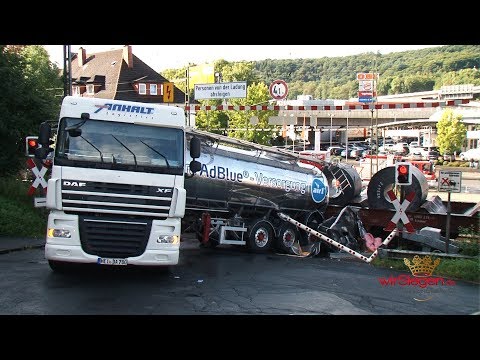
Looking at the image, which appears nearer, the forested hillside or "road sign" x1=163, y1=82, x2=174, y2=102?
"road sign" x1=163, y1=82, x2=174, y2=102

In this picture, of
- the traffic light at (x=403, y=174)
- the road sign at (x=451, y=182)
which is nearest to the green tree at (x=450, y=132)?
the road sign at (x=451, y=182)

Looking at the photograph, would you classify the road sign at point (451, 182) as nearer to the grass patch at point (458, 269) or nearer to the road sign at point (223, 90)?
the grass patch at point (458, 269)

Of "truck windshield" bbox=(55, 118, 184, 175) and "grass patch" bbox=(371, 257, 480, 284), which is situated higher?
"truck windshield" bbox=(55, 118, 184, 175)

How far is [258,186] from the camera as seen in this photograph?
47.9 feet

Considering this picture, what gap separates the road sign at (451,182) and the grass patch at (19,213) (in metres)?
11.4

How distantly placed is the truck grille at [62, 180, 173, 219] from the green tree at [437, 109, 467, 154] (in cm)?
5487

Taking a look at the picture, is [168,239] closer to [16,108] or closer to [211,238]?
[211,238]

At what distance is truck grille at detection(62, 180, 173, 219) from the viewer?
9203 mm

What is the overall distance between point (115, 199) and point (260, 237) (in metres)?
5.97

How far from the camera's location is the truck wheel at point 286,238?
14.8 meters

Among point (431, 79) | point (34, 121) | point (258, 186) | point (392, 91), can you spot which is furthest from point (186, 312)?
point (392, 91)

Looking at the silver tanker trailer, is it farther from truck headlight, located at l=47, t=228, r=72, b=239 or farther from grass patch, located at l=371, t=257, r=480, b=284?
truck headlight, located at l=47, t=228, r=72, b=239

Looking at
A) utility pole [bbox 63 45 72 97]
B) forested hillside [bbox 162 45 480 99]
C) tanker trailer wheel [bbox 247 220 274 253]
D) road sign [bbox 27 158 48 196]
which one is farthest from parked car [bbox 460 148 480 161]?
road sign [bbox 27 158 48 196]

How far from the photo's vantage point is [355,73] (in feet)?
385
